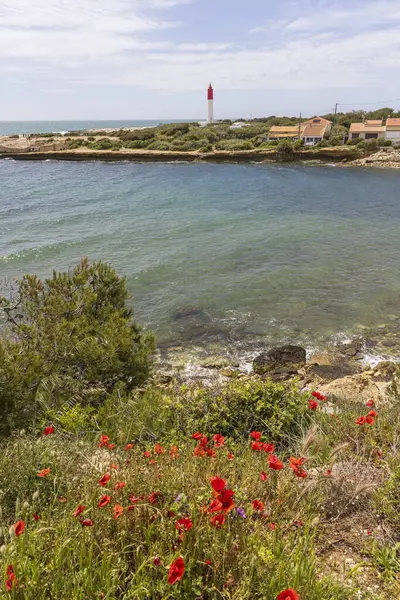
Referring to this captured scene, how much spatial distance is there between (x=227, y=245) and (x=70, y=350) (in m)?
17.7

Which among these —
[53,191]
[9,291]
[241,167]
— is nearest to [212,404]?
[9,291]

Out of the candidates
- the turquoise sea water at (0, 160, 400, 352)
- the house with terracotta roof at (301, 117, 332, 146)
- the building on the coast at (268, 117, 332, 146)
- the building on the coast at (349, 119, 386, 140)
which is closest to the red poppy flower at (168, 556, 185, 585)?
the turquoise sea water at (0, 160, 400, 352)

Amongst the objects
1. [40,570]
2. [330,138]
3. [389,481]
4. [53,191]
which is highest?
[330,138]

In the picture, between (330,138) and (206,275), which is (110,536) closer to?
(206,275)

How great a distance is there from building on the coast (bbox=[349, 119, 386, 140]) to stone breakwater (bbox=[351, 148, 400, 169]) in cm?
867

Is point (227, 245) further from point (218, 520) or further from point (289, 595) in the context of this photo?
point (289, 595)

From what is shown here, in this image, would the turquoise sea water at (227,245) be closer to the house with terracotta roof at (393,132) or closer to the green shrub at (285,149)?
the green shrub at (285,149)

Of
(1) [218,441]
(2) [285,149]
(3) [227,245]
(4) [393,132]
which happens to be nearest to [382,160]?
(4) [393,132]

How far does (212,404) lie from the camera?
18.7ft

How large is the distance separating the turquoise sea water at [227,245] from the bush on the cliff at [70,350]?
5610mm

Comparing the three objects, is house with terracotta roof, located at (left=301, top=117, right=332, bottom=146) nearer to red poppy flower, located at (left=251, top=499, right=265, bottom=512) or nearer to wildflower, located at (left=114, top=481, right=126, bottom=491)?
red poppy flower, located at (left=251, top=499, right=265, bottom=512)

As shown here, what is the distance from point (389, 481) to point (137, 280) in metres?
16.3

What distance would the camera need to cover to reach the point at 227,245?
24.0 metres

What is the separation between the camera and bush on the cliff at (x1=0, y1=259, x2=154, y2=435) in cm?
598
